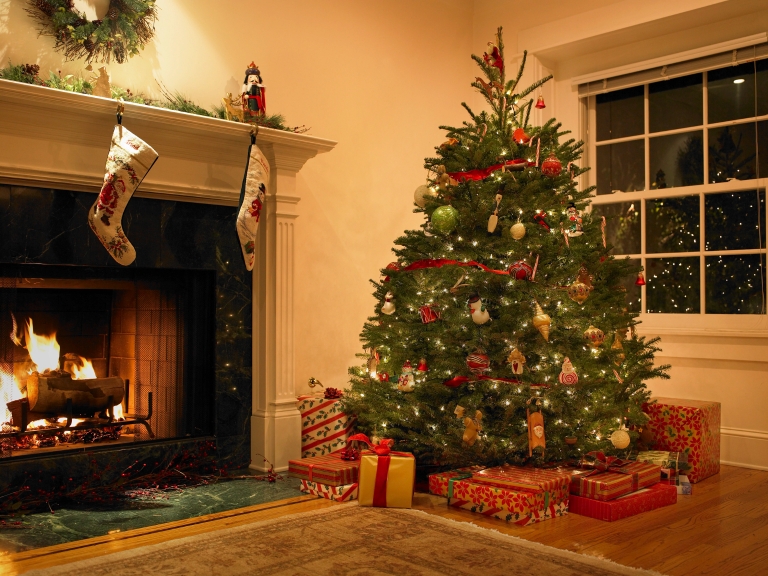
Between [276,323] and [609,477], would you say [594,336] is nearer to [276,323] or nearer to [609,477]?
[609,477]

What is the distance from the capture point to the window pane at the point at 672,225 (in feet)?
15.2

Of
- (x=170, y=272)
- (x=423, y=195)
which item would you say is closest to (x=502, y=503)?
(x=423, y=195)

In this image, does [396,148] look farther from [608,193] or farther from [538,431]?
[538,431]

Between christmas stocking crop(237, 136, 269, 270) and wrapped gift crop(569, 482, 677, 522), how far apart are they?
1.87 m

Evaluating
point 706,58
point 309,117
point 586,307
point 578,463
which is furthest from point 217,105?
point 706,58

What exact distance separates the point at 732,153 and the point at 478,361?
2.38m

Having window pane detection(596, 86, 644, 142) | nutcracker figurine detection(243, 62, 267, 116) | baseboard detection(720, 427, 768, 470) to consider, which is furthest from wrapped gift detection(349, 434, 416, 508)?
window pane detection(596, 86, 644, 142)

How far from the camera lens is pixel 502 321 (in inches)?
130

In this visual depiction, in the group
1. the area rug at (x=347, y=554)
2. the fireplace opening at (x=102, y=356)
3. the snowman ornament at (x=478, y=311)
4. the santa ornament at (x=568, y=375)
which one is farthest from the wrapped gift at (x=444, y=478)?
the fireplace opening at (x=102, y=356)

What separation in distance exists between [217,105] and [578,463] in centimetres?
260

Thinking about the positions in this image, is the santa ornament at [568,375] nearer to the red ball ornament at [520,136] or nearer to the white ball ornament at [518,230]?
the white ball ornament at [518,230]

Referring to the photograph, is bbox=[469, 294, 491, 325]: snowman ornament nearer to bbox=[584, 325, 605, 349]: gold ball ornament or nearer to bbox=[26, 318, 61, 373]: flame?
bbox=[584, 325, 605, 349]: gold ball ornament

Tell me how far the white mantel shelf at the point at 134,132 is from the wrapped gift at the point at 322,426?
1.16m

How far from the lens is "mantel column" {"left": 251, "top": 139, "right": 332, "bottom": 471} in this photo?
153 inches
